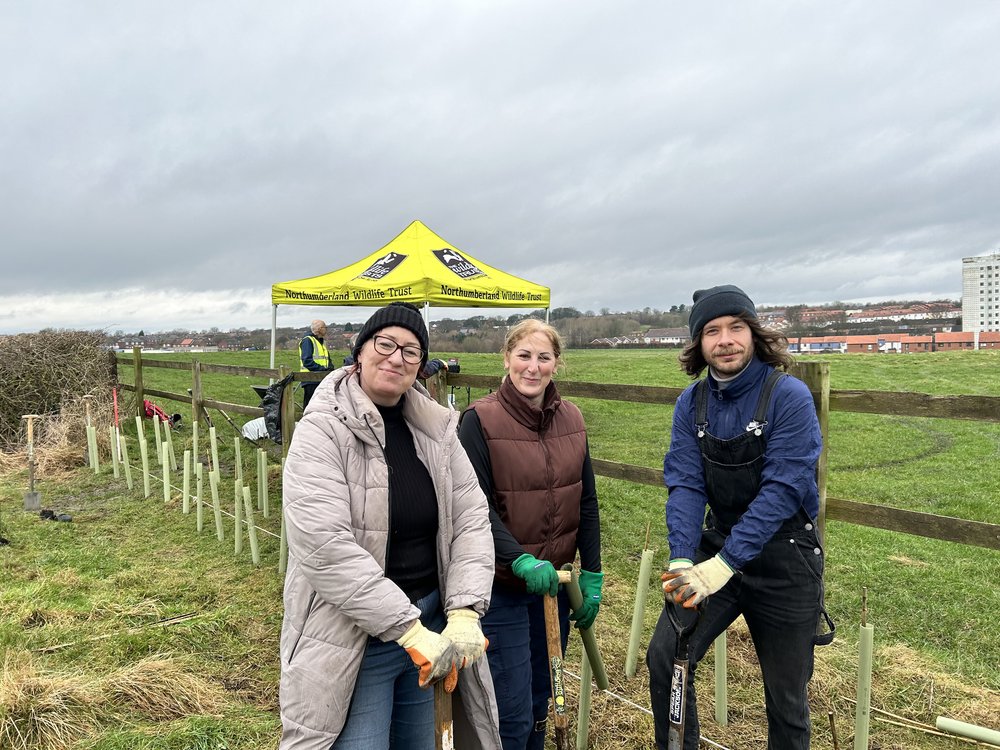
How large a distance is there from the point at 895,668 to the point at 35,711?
4451mm

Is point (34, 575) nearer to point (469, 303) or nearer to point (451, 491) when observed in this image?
point (451, 491)

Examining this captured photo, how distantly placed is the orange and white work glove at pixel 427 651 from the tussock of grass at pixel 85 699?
6.58ft

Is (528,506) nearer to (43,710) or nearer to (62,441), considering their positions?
(43,710)

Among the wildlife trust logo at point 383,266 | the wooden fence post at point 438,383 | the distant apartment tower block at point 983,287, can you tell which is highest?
the distant apartment tower block at point 983,287

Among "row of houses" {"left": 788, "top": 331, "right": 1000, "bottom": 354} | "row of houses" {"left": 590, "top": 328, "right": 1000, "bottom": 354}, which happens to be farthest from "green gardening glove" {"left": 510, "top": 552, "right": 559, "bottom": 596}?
"row of houses" {"left": 788, "top": 331, "right": 1000, "bottom": 354}

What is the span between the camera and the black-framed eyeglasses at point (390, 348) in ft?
6.35

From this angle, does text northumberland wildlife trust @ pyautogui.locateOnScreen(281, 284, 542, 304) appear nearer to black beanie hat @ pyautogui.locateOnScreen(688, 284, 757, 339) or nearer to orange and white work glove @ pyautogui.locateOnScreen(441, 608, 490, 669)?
black beanie hat @ pyautogui.locateOnScreen(688, 284, 757, 339)

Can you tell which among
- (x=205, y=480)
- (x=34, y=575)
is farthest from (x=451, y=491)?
(x=205, y=480)

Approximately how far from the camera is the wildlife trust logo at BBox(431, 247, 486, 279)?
31.8 feet

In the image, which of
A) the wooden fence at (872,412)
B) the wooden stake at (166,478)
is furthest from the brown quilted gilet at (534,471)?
the wooden stake at (166,478)

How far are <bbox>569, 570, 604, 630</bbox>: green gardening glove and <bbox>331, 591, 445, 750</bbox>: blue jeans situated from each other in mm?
687

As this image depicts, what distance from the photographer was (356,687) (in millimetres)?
1830

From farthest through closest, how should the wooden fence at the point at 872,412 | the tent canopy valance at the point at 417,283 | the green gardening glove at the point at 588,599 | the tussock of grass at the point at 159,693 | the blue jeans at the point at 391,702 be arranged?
the tent canopy valance at the point at 417,283
the tussock of grass at the point at 159,693
the wooden fence at the point at 872,412
the green gardening glove at the point at 588,599
the blue jeans at the point at 391,702

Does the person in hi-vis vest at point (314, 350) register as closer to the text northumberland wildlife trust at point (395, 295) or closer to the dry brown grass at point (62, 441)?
the text northumberland wildlife trust at point (395, 295)
